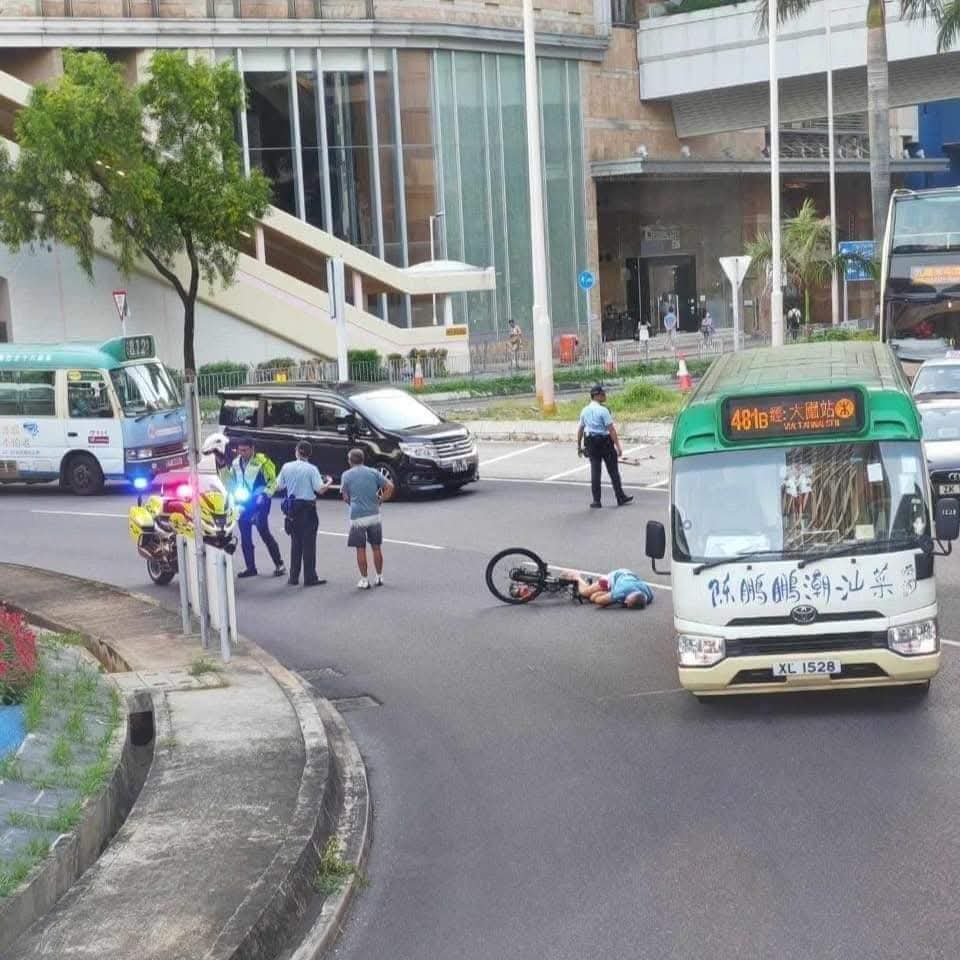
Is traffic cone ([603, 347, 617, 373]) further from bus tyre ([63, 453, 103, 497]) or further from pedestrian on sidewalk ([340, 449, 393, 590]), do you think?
pedestrian on sidewalk ([340, 449, 393, 590])

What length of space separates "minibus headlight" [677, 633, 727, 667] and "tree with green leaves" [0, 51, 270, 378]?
32.7 meters

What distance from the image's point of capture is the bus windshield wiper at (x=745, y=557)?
12.2 metres

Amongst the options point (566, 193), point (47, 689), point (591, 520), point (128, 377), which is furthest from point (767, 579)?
point (566, 193)

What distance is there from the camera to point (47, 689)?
13.3 metres

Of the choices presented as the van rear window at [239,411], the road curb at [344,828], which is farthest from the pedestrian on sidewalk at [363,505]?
the van rear window at [239,411]

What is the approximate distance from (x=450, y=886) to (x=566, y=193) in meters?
55.0

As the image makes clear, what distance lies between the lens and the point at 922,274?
104ft

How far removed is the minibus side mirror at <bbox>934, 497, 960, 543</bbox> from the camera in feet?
41.4

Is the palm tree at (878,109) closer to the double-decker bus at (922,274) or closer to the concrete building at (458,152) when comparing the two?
the double-decker bus at (922,274)

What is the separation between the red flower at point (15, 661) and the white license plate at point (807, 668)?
18.6ft

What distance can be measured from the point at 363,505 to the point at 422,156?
A: 134 ft

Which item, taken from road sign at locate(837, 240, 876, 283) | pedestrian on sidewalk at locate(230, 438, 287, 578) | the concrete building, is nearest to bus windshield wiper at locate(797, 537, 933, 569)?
pedestrian on sidewalk at locate(230, 438, 287, 578)

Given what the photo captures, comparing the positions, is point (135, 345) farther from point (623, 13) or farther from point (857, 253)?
point (623, 13)

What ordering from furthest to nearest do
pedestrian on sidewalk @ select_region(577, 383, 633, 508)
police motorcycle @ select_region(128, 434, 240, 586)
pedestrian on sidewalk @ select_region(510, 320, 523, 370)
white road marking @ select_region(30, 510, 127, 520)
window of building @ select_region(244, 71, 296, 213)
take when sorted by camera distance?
window of building @ select_region(244, 71, 296, 213), pedestrian on sidewalk @ select_region(510, 320, 523, 370), white road marking @ select_region(30, 510, 127, 520), pedestrian on sidewalk @ select_region(577, 383, 633, 508), police motorcycle @ select_region(128, 434, 240, 586)
